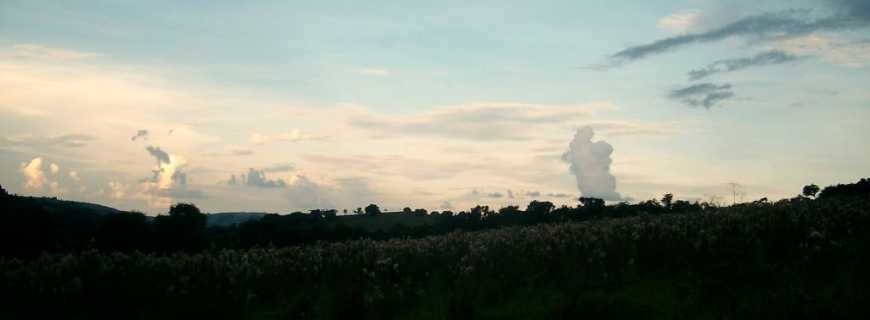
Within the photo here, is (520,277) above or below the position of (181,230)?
below

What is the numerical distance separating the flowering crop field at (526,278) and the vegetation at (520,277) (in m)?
0.04

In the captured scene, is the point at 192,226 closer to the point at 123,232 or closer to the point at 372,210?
the point at 123,232

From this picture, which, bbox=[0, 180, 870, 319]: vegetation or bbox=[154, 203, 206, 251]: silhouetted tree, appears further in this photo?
bbox=[154, 203, 206, 251]: silhouetted tree

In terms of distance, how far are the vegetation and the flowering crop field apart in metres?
0.04

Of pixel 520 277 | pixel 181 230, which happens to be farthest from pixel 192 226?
pixel 520 277

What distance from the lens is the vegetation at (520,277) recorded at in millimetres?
10391

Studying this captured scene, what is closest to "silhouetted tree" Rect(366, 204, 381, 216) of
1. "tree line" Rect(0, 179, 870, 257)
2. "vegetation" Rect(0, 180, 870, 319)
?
"tree line" Rect(0, 179, 870, 257)

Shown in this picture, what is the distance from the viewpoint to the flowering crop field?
10.4 meters

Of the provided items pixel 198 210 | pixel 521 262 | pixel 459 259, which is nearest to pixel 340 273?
pixel 459 259

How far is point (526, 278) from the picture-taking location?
13547 mm

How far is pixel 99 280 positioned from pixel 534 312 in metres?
9.80

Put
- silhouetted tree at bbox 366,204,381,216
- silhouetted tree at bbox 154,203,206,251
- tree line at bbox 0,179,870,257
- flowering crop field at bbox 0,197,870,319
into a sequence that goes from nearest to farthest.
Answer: flowering crop field at bbox 0,197,870,319 < tree line at bbox 0,179,870,257 < silhouetted tree at bbox 154,203,206,251 < silhouetted tree at bbox 366,204,381,216

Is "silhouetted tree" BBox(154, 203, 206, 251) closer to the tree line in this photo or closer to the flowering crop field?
the tree line

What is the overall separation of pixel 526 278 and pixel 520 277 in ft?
0.46
